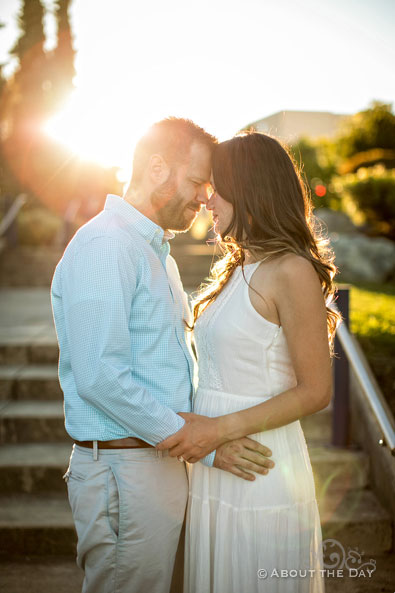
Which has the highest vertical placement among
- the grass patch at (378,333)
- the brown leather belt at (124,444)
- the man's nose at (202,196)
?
the man's nose at (202,196)

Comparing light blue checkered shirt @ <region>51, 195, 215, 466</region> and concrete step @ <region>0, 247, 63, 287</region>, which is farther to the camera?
concrete step @ <region>0, 247, 63, 287</region>

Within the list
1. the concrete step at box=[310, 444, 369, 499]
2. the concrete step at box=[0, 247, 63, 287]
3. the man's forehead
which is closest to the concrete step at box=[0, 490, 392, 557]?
the concrete step at box=[310, 444, 369, 499]

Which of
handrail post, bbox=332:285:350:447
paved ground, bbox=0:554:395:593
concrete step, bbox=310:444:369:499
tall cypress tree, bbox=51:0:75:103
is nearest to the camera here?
paved ground, bbox=0:554:395:593

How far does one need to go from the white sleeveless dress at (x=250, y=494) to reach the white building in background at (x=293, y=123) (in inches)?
30.6

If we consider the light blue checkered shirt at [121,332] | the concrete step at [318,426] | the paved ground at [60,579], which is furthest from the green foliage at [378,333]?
the light blue checkered shirt at [121,332]

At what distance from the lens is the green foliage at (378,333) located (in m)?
4.06

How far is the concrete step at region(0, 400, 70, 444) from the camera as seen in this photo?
13.4 ft

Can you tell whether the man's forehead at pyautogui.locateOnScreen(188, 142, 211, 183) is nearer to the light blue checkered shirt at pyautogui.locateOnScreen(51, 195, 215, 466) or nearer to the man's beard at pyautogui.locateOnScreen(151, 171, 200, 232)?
the man's beard at pyautogui.locateOnScreen(151, 171, 200, 232)

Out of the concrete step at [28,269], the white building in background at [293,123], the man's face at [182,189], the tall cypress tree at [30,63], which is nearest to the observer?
the man's face at [182,189]

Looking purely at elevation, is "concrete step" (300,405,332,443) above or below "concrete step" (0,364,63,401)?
below

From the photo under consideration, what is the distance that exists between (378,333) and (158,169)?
125 inches

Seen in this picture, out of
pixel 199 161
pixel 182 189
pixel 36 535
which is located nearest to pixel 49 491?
pixel 36 535

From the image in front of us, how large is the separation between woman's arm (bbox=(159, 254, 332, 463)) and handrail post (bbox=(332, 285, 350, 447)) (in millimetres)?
2008

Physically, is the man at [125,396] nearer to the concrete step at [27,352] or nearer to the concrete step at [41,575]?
the concrete step at [41,575]
